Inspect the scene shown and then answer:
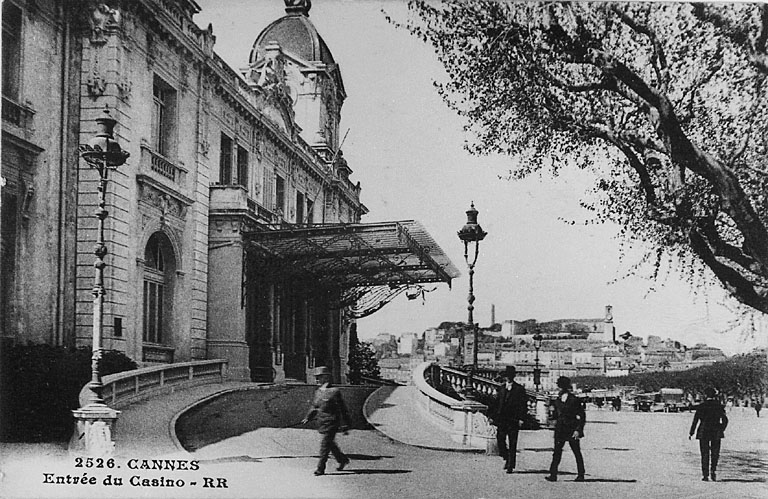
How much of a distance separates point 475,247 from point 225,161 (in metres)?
3.68

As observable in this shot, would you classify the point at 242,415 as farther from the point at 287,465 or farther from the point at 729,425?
the point at 729,425

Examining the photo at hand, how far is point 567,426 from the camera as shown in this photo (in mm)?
9484

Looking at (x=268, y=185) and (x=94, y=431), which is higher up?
(x=268, y=185)

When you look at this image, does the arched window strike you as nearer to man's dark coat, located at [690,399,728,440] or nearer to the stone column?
the stone column

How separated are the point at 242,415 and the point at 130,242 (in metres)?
2.42

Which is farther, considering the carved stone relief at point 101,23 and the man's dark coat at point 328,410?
the carved stone relief at point 101,23

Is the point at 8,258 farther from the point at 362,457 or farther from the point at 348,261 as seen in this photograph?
the point at 362,457

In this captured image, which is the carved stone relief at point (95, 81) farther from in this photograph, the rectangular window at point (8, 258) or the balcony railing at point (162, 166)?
the rectangular window at point (8, 258)

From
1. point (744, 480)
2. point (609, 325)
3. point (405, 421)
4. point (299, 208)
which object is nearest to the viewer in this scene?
point (744, 480)

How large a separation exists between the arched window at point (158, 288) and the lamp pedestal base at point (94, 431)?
1.23 m

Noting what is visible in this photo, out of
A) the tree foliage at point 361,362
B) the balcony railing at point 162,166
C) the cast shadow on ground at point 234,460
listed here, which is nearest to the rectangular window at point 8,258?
the balcony railing at point 162,166

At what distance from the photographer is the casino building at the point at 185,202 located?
31.4 ft

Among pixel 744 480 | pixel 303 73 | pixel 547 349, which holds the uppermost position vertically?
pixel 303 73

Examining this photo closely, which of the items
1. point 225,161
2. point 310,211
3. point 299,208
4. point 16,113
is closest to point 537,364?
point 310,211
